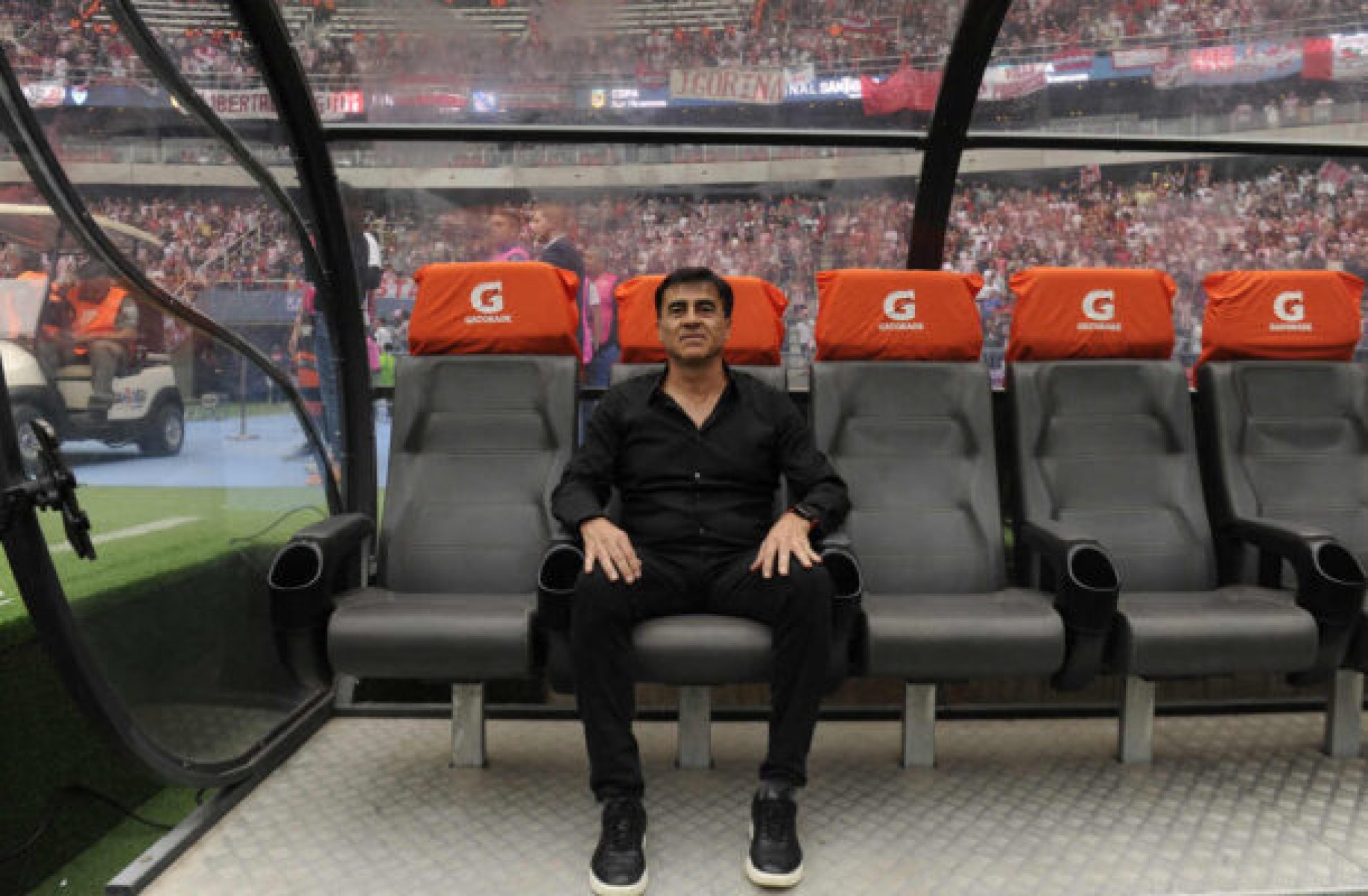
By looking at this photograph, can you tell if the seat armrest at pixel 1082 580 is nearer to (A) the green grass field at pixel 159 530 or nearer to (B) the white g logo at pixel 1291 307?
(B) the white g logo at pixel 1291 307

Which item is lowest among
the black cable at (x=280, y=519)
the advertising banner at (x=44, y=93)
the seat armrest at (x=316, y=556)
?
the black cable at (x=280, y=519)

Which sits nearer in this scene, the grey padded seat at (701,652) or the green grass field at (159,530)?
the green grass field at (159,530)

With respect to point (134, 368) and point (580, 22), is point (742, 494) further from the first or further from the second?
point (580, 22)

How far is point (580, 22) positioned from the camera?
9.23ft

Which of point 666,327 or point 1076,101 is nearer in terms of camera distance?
point 666,327

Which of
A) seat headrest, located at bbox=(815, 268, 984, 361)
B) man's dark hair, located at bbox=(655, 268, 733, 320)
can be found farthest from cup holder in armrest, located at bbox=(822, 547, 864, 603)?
seat headrest, located at bbox=(815, 268, 984, 361)

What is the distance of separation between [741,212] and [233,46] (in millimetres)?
1662

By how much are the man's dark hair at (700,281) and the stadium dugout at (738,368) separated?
32 cm

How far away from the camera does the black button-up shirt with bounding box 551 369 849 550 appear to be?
220cm

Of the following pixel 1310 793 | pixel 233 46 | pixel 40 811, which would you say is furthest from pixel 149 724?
pixel 1310 793

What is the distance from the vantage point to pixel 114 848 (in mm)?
2109

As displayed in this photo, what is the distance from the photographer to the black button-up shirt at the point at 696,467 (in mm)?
2199

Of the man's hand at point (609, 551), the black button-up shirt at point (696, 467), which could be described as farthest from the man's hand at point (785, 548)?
the man's hand at point (609, 551)

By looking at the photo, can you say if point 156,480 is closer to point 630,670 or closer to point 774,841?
point 630,670
